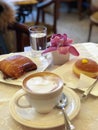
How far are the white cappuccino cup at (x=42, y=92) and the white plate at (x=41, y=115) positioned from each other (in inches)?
0.7

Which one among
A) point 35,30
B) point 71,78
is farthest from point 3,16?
point 71,78

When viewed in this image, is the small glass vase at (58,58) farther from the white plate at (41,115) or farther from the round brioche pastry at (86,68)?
the white plate at (41,115)

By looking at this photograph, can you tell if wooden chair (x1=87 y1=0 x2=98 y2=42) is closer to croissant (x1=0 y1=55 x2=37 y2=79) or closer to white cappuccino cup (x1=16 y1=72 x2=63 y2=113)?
croissant (x1=0 y1=55 x2=37 y2=79)

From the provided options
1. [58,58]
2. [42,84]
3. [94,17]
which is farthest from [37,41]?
[94,17]

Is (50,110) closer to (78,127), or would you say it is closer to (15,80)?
(78,127)

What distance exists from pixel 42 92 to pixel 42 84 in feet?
0.14

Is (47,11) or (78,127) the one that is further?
(47,11)

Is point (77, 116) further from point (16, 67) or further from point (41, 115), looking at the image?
point (16, 67)

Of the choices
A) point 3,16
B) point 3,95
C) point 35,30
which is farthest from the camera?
point 3,16

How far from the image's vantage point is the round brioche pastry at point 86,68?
0.91 m

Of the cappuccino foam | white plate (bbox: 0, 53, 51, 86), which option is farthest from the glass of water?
the cappuccino foam

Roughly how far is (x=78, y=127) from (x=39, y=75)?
20cm

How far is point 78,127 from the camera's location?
2.36 ft

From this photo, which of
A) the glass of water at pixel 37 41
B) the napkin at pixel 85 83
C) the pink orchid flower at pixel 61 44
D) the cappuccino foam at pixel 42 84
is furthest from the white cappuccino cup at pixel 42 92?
the glass of water at pixel 37 41
